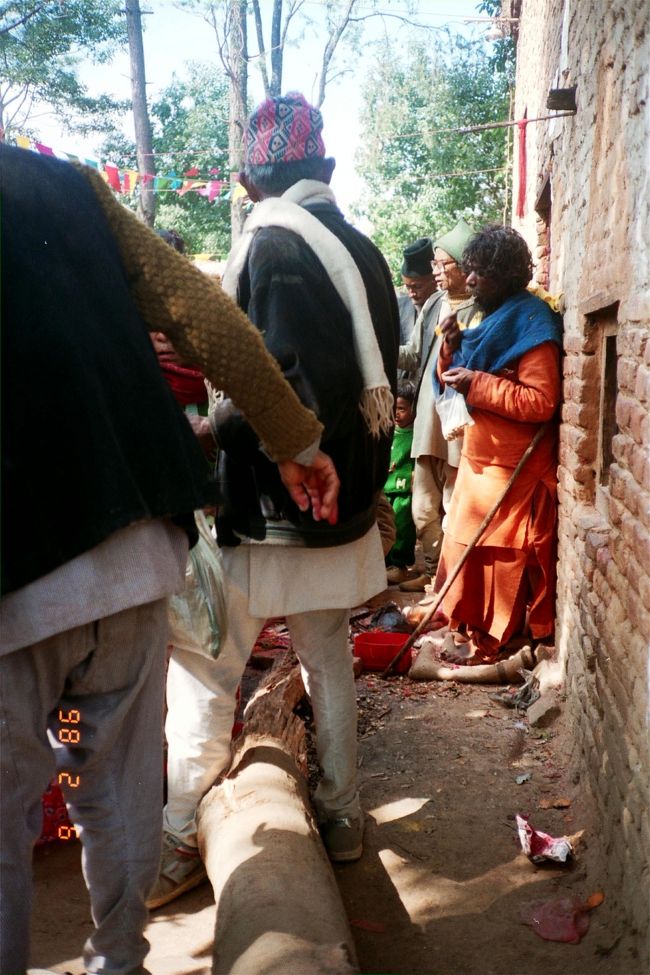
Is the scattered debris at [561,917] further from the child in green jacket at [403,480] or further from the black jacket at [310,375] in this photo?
the child in green jacket at [403,480]

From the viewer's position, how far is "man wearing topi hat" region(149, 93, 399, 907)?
2.59 metres

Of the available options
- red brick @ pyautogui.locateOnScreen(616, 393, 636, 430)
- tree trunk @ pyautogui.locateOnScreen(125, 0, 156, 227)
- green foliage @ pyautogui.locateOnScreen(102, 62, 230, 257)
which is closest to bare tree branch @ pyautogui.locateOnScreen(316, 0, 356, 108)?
tree trunk @ pyautogui.locateOnScreen(125, 0, 156, 227)

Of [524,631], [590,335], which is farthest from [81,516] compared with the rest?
[524,631]

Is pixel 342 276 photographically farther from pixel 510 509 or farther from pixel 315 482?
pixel 510 509

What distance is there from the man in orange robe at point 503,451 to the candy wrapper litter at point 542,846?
1808mm

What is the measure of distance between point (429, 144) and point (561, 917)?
62.1 ft

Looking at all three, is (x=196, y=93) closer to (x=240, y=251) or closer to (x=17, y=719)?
(x=240, y=251)

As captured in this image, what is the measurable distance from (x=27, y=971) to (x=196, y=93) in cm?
2091

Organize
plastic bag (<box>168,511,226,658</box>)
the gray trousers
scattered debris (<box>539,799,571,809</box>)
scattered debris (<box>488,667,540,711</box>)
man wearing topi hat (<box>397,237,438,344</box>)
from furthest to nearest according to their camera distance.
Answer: man wearing topi hat (<box>397,237,438,344</box>)
scattered debris (<box>488,667,540,711</box>)
scattered debris (<box>539,799,571,809</box>)
plastic bag (<box>168,511,226,658</box>)
the gray trousers

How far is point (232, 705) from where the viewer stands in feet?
9.43

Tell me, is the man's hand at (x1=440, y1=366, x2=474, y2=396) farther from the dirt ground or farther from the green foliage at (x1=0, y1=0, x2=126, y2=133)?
the green foliage at (x1=0, y1=0, x2=126, y2=133)

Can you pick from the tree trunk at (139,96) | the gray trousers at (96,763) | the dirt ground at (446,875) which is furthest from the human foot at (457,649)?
the tree trunk at (139,96)

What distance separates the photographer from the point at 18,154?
1567mm

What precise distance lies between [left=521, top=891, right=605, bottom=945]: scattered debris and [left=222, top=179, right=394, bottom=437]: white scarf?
1.50 metres
